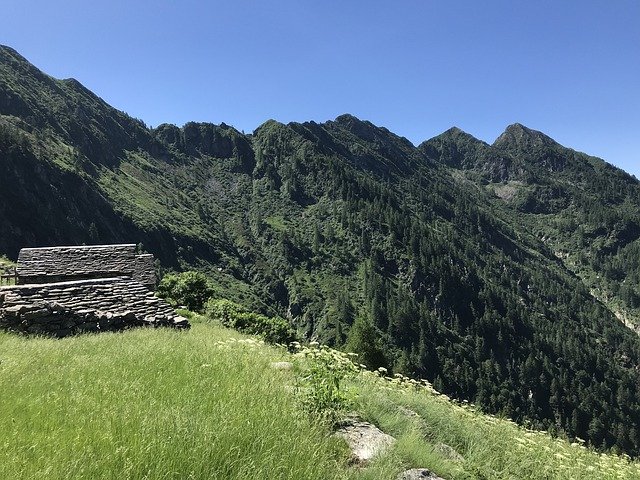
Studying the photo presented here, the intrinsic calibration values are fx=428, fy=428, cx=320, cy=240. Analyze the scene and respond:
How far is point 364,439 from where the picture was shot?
20.2ft

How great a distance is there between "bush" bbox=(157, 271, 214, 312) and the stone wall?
637 inches

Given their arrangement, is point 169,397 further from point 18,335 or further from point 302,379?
point 18,335

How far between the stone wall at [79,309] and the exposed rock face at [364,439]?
45.6 feet

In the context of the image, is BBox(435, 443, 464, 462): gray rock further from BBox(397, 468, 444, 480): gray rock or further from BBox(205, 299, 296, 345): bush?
BBox(205, 299, 296, 345): bush

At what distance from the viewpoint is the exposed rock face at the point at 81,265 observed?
2796 centimetres

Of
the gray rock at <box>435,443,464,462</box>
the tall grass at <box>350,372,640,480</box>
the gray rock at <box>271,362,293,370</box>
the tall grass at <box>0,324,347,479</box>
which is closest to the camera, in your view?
the tall grass at <box>0,324,347,479</box>

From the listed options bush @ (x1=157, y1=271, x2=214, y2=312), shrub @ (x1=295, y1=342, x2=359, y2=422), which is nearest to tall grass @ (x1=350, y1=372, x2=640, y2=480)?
shrub @ (x1=295, y1=342, x2=359, y2=422)

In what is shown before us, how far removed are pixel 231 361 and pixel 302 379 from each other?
1.68 meters

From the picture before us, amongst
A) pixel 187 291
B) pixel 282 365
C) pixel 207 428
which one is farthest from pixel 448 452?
pixel 187 291

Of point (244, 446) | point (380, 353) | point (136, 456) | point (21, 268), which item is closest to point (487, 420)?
point (244, 446)

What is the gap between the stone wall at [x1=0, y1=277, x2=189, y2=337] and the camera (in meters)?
16.5

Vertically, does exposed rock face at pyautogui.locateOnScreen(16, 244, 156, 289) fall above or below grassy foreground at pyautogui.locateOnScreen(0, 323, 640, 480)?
below

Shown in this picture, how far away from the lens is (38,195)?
169 meters

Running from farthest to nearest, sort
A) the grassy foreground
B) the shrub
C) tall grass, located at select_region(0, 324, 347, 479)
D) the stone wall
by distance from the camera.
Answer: the stone wall, the shrub, the grassy foreground, tall grass, located at select_region(0, 324, 347, 479)
